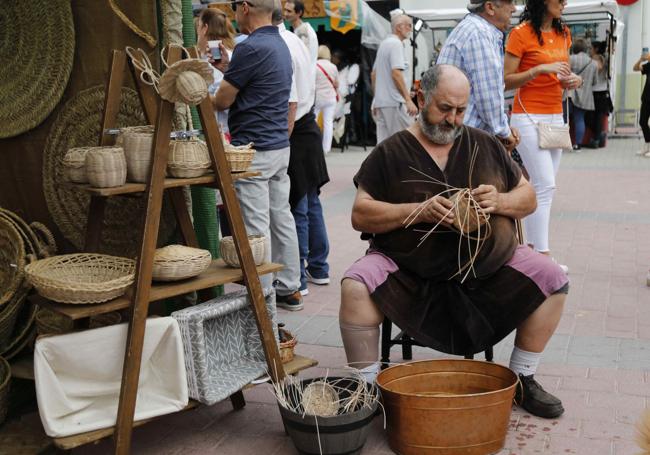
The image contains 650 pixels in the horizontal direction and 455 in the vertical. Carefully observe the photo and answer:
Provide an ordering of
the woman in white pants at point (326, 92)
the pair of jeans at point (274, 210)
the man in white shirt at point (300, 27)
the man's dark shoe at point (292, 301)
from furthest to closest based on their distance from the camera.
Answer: the woman in white pants at point (326, 92) → the man in white shirt at point (300, 27) → the man's dark shoe at point (292, 301) → the pair of jeans at point (274, 210)

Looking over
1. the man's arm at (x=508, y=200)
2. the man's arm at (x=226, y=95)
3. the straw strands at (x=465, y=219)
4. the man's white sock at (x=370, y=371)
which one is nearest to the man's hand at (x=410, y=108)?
the man's arm at (x=226, y=95)

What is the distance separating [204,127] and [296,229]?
247cm

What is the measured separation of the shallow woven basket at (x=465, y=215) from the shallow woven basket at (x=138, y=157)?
120 cm

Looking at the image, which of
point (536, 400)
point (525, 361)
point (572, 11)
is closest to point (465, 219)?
point (525, 361)

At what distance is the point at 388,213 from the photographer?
3521 millimetres

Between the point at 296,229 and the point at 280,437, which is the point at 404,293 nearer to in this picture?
the point at 280,437

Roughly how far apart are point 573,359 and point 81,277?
244 centimetres

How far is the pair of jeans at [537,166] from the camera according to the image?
554cm

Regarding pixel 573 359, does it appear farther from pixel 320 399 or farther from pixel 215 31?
pixel 215 31

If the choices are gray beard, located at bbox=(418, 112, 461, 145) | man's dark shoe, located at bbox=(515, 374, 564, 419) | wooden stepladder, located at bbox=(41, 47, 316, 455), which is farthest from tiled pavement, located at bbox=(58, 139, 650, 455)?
gray beard, located at bbox=(418, 112, 461, 145)

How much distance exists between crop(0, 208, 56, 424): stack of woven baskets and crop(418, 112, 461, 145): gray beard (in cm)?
168

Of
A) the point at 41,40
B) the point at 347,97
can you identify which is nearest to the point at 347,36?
the point at 347,97

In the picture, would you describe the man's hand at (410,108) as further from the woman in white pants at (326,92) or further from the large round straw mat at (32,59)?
the large round straw mat at (32,59)

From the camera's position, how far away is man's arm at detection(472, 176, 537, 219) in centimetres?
343
